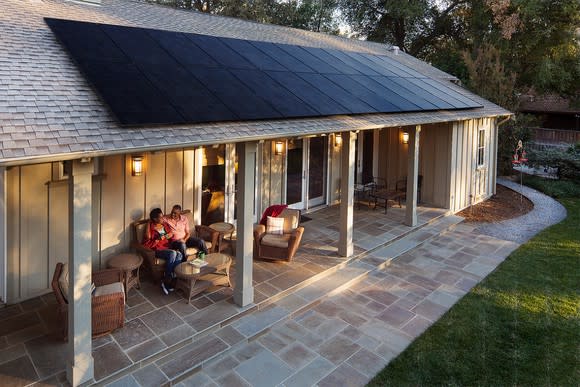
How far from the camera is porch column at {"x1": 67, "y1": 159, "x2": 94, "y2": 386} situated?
4.27 meters

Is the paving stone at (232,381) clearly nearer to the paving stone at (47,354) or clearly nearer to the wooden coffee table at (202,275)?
the wooden coffee table at (202,275)

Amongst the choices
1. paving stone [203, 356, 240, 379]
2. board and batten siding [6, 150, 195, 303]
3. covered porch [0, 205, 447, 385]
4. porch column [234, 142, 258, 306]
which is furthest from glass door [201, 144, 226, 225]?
paving stone [203, 356, 240, 379]

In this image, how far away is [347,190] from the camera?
8.02 m

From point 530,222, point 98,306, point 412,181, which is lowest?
point 530,222

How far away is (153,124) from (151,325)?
8.28 feet

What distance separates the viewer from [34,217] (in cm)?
603

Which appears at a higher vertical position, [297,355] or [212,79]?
[212,79]

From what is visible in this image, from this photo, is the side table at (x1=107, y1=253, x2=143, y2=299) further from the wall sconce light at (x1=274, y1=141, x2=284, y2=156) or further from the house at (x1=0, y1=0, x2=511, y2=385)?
the wall sconce light at (x1=274, y1=141, x2=284, y2=156)

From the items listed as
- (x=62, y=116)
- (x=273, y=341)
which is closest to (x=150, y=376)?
(x=273, y=341)

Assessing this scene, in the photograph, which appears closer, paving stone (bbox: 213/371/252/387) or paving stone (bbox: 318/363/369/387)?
paving stone (bbox: 213/371/252/387)

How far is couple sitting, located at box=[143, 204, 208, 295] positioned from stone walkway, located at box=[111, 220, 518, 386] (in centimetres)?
142

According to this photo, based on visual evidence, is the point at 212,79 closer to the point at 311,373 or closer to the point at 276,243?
the point at 276,243

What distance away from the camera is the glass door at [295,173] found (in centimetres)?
1035

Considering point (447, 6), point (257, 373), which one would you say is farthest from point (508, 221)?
point (447, 6)
